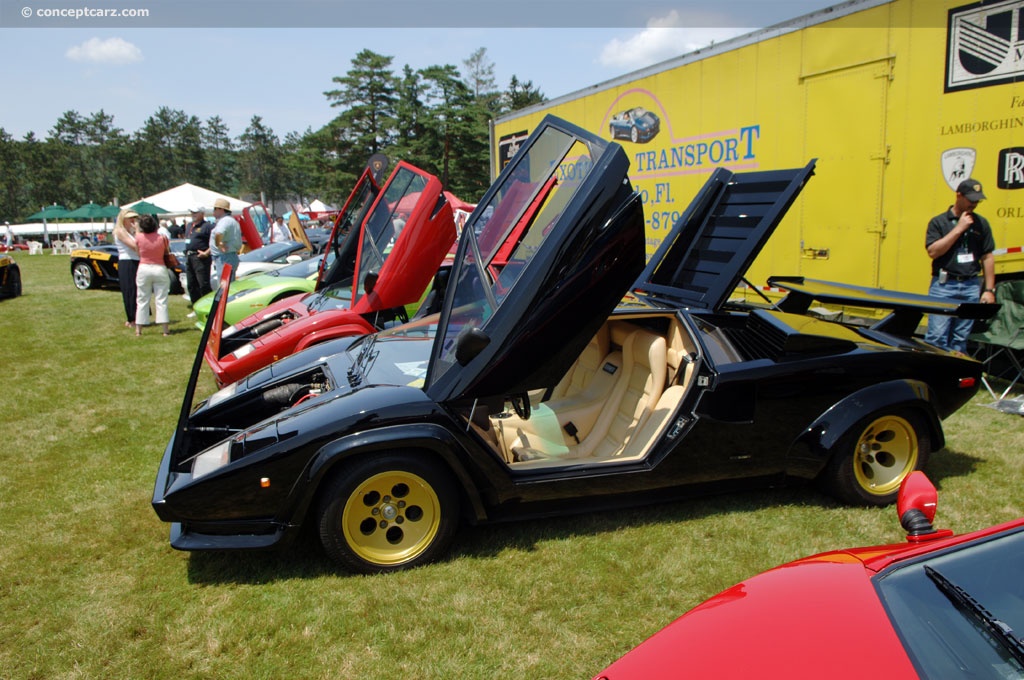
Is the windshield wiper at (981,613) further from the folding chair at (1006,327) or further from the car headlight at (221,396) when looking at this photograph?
the folding chair at (1006,327)

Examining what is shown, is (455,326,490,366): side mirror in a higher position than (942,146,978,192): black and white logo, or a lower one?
lower

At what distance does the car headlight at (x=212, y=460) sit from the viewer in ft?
9.47

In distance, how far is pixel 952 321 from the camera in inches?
223

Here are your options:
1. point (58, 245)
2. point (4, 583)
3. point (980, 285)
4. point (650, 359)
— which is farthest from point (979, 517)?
point (58, 245)

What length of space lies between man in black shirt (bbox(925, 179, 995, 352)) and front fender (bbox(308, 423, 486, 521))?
4381mm

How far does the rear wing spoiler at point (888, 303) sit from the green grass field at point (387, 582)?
3.14 ft

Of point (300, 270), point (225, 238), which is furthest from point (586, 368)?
point (225, 238)

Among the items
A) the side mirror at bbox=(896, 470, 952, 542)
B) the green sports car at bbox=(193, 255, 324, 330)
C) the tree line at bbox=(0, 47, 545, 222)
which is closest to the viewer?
the side mirror at bbox=(896, 470, 952, 542)

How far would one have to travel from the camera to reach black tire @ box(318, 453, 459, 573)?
9.55 feet

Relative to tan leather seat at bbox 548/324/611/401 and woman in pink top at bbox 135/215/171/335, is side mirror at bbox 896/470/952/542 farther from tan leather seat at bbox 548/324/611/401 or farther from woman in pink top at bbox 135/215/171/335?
woman in pink top at bbox 135/215/171/335

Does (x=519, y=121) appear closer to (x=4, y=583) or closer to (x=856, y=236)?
(x=856, y=236)

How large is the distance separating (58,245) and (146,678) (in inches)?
1684

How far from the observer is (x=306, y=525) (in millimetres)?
3123

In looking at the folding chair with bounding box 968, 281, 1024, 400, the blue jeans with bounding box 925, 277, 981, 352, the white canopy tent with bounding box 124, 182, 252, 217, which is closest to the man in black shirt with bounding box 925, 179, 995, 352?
the blue jeans with bounding box 925, 277, 981, 352
